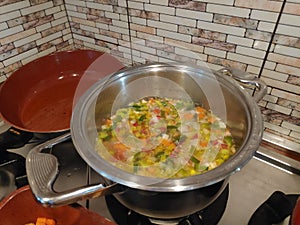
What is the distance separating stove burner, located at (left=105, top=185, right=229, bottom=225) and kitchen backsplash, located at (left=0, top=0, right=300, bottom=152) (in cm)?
29

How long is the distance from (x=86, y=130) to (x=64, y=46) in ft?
2.36

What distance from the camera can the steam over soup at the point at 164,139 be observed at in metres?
0.56

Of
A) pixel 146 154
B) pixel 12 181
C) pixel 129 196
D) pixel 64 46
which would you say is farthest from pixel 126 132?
pixel 64 46

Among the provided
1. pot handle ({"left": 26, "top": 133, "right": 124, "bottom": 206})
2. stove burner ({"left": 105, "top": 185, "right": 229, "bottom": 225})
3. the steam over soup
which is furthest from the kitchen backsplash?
pot handle ({"left": 26, "top": 133, "right": 124, "bottom": 206})

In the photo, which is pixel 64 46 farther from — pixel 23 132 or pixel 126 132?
pixel 126 132

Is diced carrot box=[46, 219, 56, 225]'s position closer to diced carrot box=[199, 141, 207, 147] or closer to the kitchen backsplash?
diced carrot box=[199, 141, 207, 147]

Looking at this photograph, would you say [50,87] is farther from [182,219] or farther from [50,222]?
[182,219]

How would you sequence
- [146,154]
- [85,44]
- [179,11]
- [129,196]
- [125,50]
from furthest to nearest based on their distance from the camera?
1. [85,44]
2. [125,50]
3. [179,11]
4. [146,154]
5. [129,196]

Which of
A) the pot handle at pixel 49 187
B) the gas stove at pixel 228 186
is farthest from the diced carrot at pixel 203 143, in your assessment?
the pot handle at pixel 49 187

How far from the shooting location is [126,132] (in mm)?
691

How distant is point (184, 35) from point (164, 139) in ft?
1.13

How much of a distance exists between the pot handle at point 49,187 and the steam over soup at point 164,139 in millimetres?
112

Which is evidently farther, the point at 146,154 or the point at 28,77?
the point at 28,77

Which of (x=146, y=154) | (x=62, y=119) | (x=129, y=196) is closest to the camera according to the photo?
(x=129, y=196)
